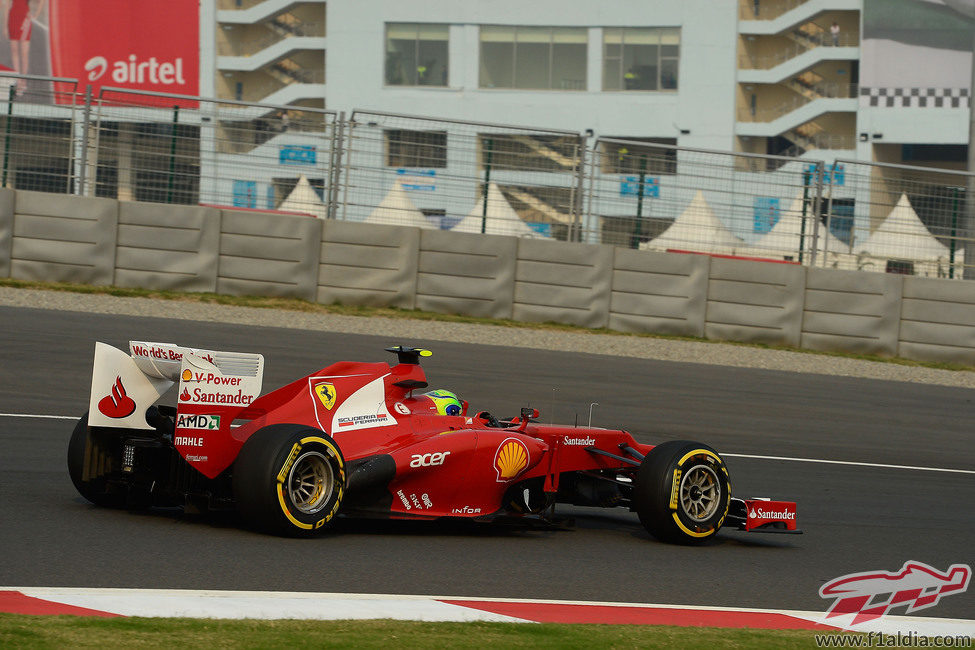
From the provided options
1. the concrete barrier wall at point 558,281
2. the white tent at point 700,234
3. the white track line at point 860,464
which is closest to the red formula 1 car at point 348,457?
the white track line at point 860,464

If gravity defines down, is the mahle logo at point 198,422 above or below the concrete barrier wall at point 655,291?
below

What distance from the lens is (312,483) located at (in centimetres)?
620

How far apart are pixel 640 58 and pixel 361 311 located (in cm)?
4008

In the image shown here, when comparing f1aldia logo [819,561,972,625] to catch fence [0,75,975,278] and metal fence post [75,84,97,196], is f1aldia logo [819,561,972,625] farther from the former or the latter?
metal fence post [75,84,97,196]

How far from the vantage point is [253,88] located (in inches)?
2322

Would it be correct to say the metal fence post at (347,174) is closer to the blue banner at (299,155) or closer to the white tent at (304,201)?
the white tent at (304,201)

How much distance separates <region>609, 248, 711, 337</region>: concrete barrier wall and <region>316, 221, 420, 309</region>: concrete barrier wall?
2653 mm

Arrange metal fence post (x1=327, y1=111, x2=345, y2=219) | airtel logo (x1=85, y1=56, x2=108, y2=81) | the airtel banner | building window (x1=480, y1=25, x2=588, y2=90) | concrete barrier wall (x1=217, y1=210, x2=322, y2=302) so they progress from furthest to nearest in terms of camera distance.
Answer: airtel logo (x1=85, y1=56, x2=108, y2=81) < the airtel banner < building window (x1=480, y1=25, x2=588, y2=90) < metal fence post (x1=327, y1=111, x2=345, y2=219) < concrete barrier wall (x1=217, y1=210, x2=322, y2=302)

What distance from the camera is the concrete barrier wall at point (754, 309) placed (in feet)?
53.2

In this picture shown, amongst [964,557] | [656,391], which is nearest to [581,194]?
[656,391]

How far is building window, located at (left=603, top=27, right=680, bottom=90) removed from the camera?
53.0 meters

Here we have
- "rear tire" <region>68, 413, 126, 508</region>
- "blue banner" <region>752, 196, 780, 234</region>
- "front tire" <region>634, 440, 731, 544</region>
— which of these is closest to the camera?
"rear tire" <region>68, 413, 126, 508</region>

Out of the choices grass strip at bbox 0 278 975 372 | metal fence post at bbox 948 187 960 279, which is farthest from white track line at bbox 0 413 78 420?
metal fence post at bbox 948 187 960 279

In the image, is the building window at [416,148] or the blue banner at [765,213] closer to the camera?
the building window at [416,148]
